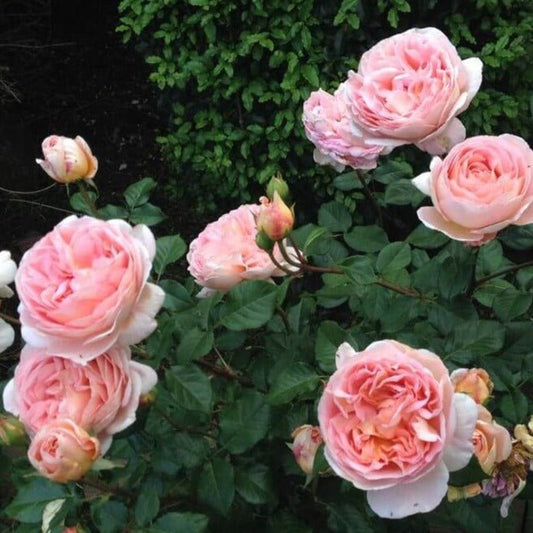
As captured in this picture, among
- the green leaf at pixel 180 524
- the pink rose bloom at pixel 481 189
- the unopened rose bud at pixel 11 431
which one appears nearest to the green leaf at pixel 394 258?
the pink rose bloom at pixel 481 189

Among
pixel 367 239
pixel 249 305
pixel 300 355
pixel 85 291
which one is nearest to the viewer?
pixel 85 291

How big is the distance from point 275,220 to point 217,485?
13.0 inches

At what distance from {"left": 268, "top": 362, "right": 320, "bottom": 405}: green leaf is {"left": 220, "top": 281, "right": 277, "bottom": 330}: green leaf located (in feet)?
0.22

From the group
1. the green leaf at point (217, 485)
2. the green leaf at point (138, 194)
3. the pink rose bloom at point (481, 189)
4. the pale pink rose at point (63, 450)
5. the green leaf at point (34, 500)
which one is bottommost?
the green leaf at point (34, 500)

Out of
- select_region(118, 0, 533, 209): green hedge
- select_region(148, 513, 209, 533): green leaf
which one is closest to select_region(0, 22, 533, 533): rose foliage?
select_region(148, 513, 209, 533): green leaf

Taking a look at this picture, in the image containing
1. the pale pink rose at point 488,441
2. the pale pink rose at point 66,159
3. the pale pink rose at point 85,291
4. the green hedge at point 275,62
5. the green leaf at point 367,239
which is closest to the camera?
the pale pink rose at point 85,291

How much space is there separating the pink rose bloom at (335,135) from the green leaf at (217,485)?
1.50 feet

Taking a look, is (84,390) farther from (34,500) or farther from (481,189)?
(481,189)

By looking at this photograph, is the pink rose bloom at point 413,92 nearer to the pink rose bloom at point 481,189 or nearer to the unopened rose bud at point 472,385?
the pink rose bloom at point 481,189

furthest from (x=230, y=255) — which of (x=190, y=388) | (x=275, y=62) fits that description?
(x=275, y=62)

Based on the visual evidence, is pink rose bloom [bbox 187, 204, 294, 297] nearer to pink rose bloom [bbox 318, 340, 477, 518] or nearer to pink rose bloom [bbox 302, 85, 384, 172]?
pink rose bloom [bbox 302, 85, 384, 172]

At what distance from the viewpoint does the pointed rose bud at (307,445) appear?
842mm

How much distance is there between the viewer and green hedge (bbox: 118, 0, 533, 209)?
2.11 meters

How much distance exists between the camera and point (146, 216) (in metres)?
1.23
